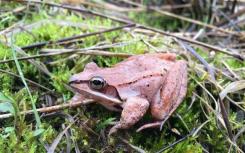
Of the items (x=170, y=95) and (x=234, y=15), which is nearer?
(x=170, y=95)

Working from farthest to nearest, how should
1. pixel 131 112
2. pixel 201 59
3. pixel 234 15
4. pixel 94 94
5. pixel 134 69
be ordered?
pixel 234 15
pixel 201 59
pixel 134 69
pixel 94 94
pixel 131 112

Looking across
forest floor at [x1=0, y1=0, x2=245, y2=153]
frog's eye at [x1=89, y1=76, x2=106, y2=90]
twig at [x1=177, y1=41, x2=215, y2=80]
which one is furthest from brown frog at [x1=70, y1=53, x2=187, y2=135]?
twig at [x1=177, y1=41, x2=215, y2=80]

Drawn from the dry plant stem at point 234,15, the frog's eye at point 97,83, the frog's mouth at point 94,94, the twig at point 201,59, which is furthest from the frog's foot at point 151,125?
the dry plant stem at point 234,15

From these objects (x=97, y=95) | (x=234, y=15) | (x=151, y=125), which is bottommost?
(x=151, y=125)

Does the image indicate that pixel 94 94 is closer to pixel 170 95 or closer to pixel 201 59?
pixel 170 95

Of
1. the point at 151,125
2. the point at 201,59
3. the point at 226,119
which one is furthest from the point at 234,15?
the point at 151,125

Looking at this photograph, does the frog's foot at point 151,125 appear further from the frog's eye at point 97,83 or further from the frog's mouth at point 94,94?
the frog's eye at point 97,83

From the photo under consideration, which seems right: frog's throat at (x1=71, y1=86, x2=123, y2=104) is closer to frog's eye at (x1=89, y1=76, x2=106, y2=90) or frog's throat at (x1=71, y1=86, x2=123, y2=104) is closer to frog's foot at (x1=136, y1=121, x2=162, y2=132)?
frog's eye at (x1=89, y1=76, x2=106, y2=90)
